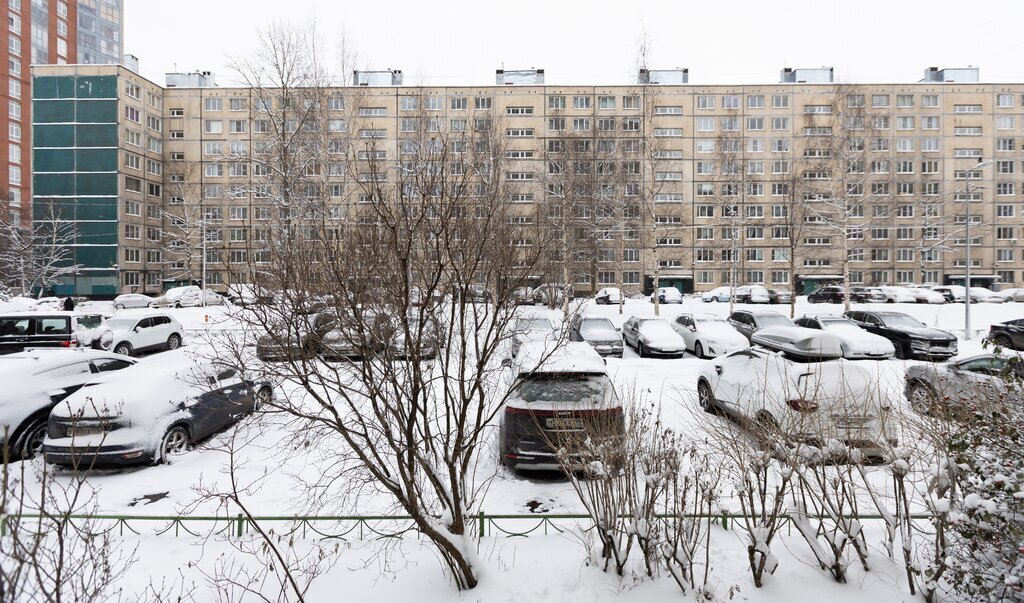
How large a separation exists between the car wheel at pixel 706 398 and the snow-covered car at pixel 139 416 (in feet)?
26.7

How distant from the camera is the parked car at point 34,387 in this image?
7855 millimetres

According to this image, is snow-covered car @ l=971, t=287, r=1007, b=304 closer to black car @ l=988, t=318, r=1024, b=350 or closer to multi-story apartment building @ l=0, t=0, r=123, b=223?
black car @ l=988, t=318, r=1024, b=350

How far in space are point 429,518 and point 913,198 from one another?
206 ft

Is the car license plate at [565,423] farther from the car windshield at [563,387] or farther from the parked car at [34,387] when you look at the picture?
the parked car at [34,387]

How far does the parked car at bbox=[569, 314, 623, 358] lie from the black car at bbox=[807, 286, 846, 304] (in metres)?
26.3

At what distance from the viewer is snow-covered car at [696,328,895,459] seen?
5203 millimetres

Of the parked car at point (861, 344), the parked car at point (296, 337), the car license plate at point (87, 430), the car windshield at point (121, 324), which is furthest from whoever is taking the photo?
the car windshield at point (121, 324)

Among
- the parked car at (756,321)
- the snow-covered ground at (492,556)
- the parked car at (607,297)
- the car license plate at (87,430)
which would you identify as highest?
the parked car at (607,297)

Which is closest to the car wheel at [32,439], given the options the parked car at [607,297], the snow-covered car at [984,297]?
the parked car at [607,297]

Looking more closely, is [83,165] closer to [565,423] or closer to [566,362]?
[566,362]

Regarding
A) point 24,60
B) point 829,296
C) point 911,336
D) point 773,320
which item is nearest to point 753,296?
point 829,296

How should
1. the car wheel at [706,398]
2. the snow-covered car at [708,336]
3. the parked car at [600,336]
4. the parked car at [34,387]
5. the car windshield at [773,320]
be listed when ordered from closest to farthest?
1. the parked car at [34,387]
2. the car wheel at [706,398]
3. the snow-covered car at [708,336]
4. the parked car at [600,336]
5. the car windshield at [773,320]

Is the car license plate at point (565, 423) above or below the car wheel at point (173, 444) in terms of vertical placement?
above

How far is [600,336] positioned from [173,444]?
42.9 feet
